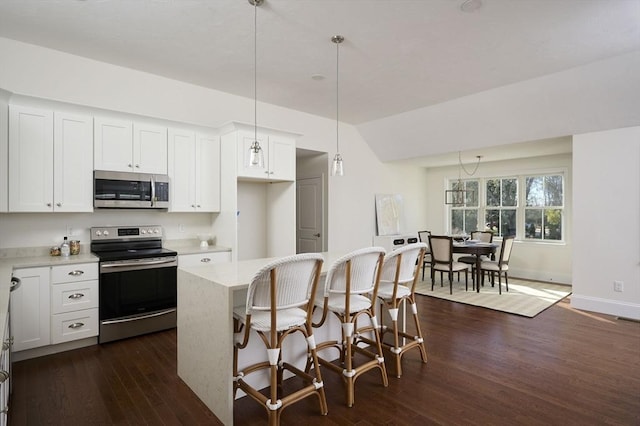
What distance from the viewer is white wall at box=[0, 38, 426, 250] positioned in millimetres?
3395

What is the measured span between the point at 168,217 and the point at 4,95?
1.92 metres

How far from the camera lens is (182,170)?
4.23 metres

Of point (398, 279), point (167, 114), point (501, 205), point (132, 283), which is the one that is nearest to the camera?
point (398, 279)

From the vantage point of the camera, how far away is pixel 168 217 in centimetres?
438

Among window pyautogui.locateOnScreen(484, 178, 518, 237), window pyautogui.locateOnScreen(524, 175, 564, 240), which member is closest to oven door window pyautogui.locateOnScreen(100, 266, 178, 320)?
window pyautogui.locateOnScreen(484, 178, 518, 237)

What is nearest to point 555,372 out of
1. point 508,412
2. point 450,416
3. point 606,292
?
point 508,412

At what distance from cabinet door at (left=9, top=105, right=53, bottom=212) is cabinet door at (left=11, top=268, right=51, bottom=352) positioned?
0.64m

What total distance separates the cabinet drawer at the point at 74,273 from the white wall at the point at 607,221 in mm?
5735

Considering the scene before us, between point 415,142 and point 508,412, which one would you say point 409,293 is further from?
point 415,142

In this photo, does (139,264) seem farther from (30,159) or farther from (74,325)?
(30,159)

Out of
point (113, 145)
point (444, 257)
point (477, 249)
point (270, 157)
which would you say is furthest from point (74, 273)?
point (477, 249)

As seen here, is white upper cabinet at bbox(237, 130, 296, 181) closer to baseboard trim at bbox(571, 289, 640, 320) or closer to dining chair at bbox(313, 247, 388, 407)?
dining chair at bbox(313, 247, 388, 407)

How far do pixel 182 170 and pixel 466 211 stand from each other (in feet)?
20.6

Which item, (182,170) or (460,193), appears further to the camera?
(460,193)
